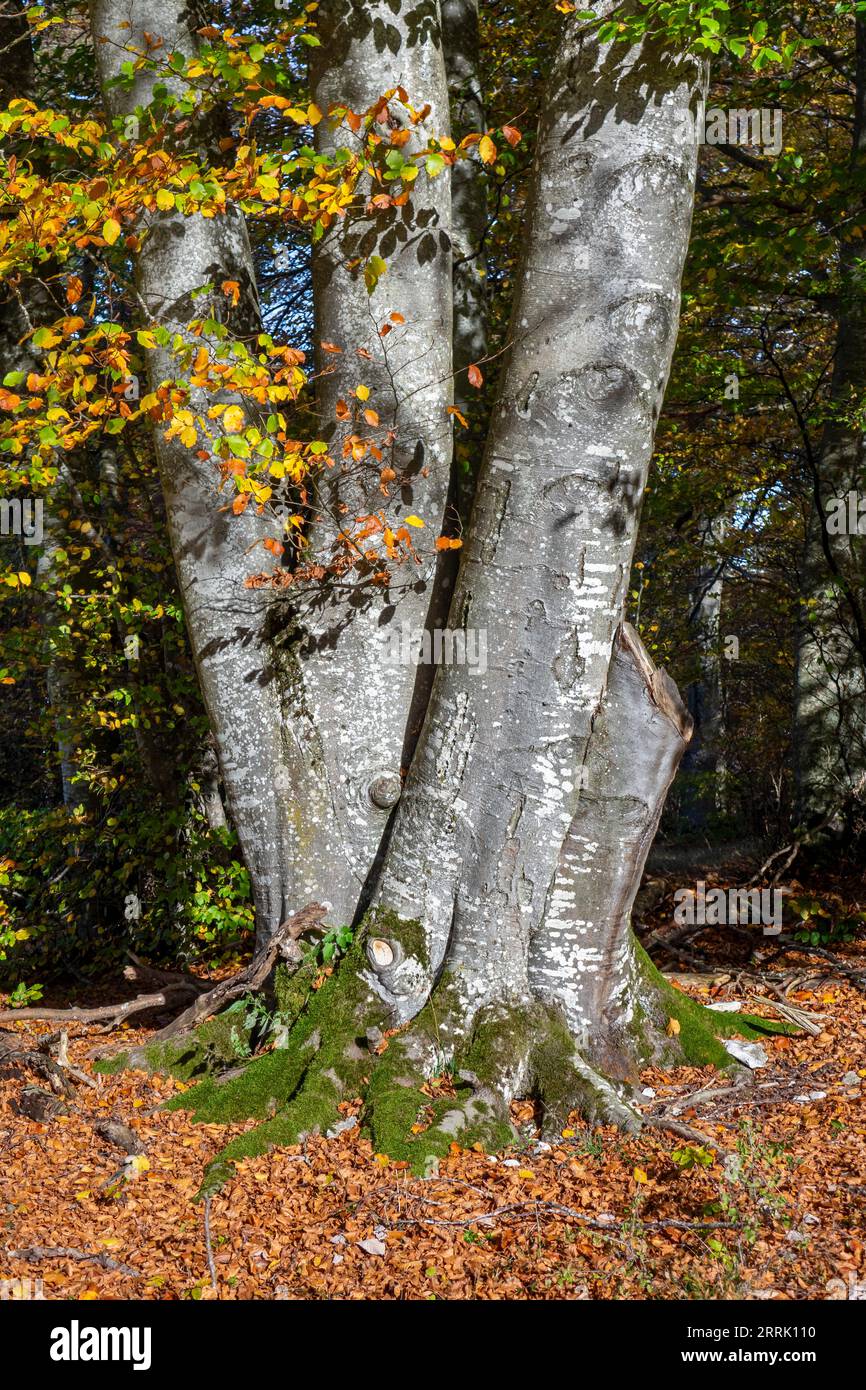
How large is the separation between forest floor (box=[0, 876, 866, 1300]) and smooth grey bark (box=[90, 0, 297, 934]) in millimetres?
1211

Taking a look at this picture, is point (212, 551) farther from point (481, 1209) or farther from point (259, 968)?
point (481, 1209)

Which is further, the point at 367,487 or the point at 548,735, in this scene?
the point at 367,487

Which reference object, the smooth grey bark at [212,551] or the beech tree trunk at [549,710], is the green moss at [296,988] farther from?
the smooth grey bark at [212,551]

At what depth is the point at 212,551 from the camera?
4.62 metres

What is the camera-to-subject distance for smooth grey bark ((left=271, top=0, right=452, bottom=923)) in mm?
4547

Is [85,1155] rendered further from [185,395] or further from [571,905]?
[185,395]

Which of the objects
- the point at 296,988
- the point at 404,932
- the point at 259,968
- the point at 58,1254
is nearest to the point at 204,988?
the point at 259,968

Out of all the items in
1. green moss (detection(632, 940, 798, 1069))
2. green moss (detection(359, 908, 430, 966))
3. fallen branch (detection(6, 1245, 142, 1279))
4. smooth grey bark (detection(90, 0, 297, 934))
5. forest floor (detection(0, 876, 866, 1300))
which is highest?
smooth grey bark (detection(90, 0, 297, 934))

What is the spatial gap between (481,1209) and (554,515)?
241cm

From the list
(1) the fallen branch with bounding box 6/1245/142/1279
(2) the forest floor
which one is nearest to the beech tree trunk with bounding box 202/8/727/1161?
(2) the forest floor

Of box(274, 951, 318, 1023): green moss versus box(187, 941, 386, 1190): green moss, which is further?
box(274, 951, 318, 1023): green moss

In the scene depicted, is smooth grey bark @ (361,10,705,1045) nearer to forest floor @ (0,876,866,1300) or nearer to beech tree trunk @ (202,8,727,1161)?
beech tree trunk @ (202,8,727,1161)

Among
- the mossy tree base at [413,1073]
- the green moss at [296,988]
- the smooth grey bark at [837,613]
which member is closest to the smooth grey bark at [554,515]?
the mossy tree base at [413,1073]

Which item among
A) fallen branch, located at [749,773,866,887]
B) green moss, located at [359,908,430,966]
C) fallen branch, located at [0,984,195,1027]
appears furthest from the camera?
fallen branch, located at [749,773,866,887]
